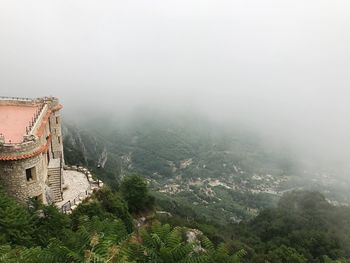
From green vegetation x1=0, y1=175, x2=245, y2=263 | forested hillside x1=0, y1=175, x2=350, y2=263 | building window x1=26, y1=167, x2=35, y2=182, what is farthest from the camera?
building window x1=26, y1=167, x2=35, y2=182

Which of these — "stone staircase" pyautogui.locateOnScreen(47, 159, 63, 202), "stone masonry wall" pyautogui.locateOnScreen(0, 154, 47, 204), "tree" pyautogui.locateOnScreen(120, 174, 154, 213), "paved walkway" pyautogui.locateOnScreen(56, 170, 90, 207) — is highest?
"stone masonry wall" pyautogui.locateOnScreen(0, 154, 47, 204)

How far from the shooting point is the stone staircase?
43.5 metres

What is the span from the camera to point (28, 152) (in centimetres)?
3678

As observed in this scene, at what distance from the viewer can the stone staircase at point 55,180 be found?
1714 inches

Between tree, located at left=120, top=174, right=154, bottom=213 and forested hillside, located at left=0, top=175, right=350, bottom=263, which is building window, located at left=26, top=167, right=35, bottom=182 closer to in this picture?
forested hillside, located at left=0, top=175, right=350, bottom=263

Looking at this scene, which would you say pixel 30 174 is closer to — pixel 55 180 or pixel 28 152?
pixel 28 152

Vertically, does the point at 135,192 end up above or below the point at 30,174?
below

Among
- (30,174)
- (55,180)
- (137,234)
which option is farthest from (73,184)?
(137,234)

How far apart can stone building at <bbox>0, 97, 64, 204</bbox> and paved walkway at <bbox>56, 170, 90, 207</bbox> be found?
1.41 metres

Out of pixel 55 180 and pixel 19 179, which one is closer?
pixel 19 179

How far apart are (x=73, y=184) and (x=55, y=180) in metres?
4.29

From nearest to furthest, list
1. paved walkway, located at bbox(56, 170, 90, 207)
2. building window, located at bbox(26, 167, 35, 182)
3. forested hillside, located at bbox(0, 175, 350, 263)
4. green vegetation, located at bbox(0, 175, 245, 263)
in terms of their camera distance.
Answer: green vegetation, located at bbox(0, 175, 245, 263) → forested hillside, located at bbox(0, 175, 350, 263) → building window, located at bbox(26, 167, 35, 182) → paved walkway, located at bbox(56, 170, 90, 207)

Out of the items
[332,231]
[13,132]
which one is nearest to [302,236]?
[332,231]

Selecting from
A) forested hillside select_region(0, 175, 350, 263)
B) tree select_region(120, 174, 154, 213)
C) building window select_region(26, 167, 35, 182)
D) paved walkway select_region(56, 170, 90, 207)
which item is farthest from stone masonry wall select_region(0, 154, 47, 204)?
tree select_region(120, 174, 154, 213)
